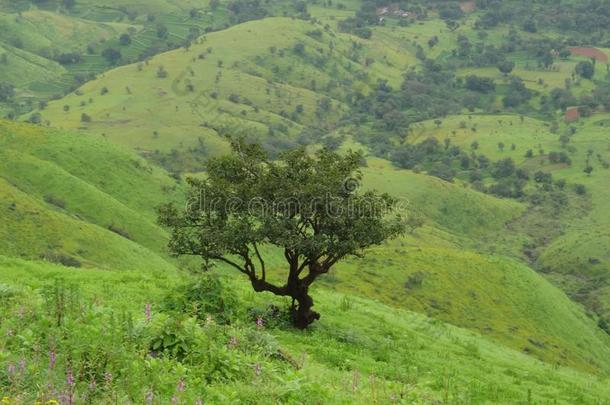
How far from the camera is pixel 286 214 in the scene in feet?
91.7

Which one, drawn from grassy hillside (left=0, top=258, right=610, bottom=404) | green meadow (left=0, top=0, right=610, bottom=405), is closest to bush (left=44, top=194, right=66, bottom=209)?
green meadow (left=0, top=0, right=610, bottom=405)

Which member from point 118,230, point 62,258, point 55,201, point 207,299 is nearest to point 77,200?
point 55,201

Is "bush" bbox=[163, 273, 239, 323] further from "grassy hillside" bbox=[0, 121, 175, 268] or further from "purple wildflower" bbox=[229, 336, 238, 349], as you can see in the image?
"grassy hillside" bbox=[0, 121, 175, 268]

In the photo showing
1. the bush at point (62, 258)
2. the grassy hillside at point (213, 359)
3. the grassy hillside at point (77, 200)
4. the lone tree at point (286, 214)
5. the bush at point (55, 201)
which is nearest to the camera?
the grassy hillside at point (213, 359)

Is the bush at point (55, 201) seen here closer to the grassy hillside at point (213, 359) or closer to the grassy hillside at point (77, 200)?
the grassy hillside at point (77, 200)

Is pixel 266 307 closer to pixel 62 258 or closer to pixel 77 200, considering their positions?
pixel 62 258

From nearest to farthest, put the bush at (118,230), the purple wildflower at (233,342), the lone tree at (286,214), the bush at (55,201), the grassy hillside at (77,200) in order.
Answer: the purple wildflower at (233,342) < the lone tree at (286,214) < the grassy hillside at (77,200) < the bush at (55,201) < the bush at (118,230)

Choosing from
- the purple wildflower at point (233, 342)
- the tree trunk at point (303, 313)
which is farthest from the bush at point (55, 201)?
the purple wildflower at point (233, 342)

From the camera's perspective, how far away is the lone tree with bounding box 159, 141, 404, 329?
89.7 ft

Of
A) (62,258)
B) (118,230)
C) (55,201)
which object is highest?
(62,258)

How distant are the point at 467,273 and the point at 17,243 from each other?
6448 centimetres

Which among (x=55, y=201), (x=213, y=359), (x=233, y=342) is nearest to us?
(x=213, y=359)

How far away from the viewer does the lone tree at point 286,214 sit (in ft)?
89.7

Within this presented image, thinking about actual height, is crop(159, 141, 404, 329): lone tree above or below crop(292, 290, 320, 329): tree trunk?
above
